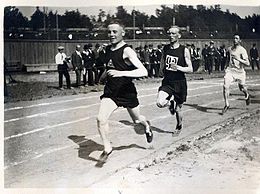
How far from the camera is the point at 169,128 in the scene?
→ 1.27m

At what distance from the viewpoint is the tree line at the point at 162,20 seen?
126 cm

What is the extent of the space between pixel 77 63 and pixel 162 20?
23 cm

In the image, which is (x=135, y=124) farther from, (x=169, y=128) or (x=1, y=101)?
(x=1, y=101)

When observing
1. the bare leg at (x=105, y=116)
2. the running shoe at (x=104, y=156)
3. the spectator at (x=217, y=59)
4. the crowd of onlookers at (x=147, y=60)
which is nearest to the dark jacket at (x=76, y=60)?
the crowd of onlookers at (x=147, y=60)

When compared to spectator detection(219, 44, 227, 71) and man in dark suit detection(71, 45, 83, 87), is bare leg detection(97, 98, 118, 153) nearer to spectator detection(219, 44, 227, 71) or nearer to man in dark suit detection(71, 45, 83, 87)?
man in dark suit detection(71, 45, 83, 87)

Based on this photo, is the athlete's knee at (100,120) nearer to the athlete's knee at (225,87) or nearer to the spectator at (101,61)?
the spectator at (101,61)

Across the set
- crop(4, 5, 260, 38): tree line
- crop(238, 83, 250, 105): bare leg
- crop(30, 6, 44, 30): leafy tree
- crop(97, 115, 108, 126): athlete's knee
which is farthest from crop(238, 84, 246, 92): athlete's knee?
crop(30, 6, 44, 30): leafy tree

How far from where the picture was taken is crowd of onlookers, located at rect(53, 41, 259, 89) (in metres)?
1.25

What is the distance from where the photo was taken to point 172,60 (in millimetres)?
1258

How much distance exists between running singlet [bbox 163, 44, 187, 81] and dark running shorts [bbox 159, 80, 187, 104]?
0.01m

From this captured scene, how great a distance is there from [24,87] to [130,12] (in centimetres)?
31

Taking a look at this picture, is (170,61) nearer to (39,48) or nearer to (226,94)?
(226,94)

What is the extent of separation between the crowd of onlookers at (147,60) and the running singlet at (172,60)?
2 centimetres

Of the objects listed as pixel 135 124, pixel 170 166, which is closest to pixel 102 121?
pixel 135 124
